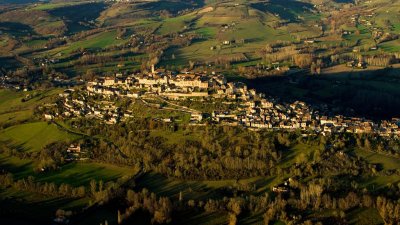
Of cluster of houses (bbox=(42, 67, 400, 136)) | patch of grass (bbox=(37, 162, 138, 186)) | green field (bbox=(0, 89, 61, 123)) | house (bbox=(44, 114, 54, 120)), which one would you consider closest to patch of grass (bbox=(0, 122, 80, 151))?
house (bbox=(44, 114, 54, 120))

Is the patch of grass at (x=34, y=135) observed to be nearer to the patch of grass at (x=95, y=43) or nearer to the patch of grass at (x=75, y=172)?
the patch of grass at (x=75, y=172)

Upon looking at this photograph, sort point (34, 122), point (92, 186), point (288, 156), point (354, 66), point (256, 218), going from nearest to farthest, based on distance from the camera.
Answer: point (256, 218)
point (92, 186)
point (288, 156)
point (34, 122)
point (354, 66)

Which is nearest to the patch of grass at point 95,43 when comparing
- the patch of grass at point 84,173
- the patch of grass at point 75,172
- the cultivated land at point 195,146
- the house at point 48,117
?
the cultivated land at point 195,146

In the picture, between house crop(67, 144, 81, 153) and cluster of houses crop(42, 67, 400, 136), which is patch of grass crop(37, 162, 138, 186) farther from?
cluster of houses crop(42, 67, 400, 136)

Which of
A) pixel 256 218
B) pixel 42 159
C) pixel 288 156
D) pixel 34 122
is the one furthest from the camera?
pixel 34 122

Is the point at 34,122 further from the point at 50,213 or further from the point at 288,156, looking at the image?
the point at 288,156

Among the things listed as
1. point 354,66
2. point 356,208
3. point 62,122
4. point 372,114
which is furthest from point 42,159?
point 354,66

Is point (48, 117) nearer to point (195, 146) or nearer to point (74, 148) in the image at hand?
point (74, 148)

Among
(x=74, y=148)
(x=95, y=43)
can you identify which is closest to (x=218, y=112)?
(x=74, y=148)
